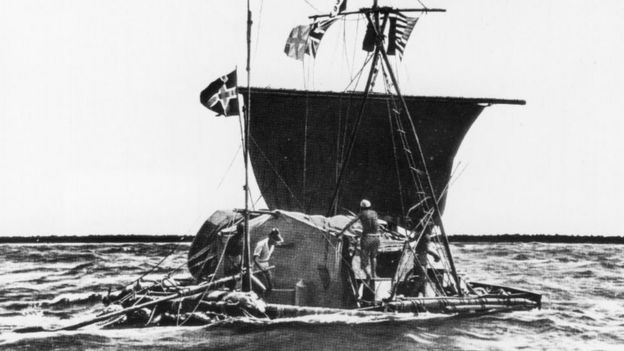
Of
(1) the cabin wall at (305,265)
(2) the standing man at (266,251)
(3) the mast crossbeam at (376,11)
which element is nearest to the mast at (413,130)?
(3) the mast crossbeam at (376,11)

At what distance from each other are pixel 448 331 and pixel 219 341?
471 cm

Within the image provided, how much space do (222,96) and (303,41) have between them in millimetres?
4376

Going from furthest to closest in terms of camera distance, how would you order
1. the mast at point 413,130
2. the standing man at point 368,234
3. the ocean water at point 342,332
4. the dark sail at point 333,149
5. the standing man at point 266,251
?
the dark sail at point 333,149 < the mast at point 413,130 < the standing man at point 368,234 < the standing man at point 266,251 < the ocean water at point 342,332

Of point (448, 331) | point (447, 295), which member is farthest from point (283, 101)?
point (448, 331)

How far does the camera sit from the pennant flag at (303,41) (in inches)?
701

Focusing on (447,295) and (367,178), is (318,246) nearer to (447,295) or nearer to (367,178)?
(447,295)

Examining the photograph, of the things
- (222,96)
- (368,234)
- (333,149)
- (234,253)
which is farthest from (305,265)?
(333,149)

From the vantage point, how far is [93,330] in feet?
45.4

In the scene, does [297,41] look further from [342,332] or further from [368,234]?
[342,332]

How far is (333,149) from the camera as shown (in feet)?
69.6

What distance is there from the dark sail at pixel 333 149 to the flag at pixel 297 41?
3.44m

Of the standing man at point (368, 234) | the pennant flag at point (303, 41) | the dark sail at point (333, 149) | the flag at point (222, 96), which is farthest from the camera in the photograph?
the dark sail at point (333, 149)

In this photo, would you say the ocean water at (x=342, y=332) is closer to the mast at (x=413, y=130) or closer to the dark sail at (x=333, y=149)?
the mast at (x=413, y=130)

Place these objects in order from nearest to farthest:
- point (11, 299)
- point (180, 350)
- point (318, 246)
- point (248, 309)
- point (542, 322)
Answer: point (180, 350) < point (248, 309) < point (318, 246) < point (542, 322) < point (11, 299)
